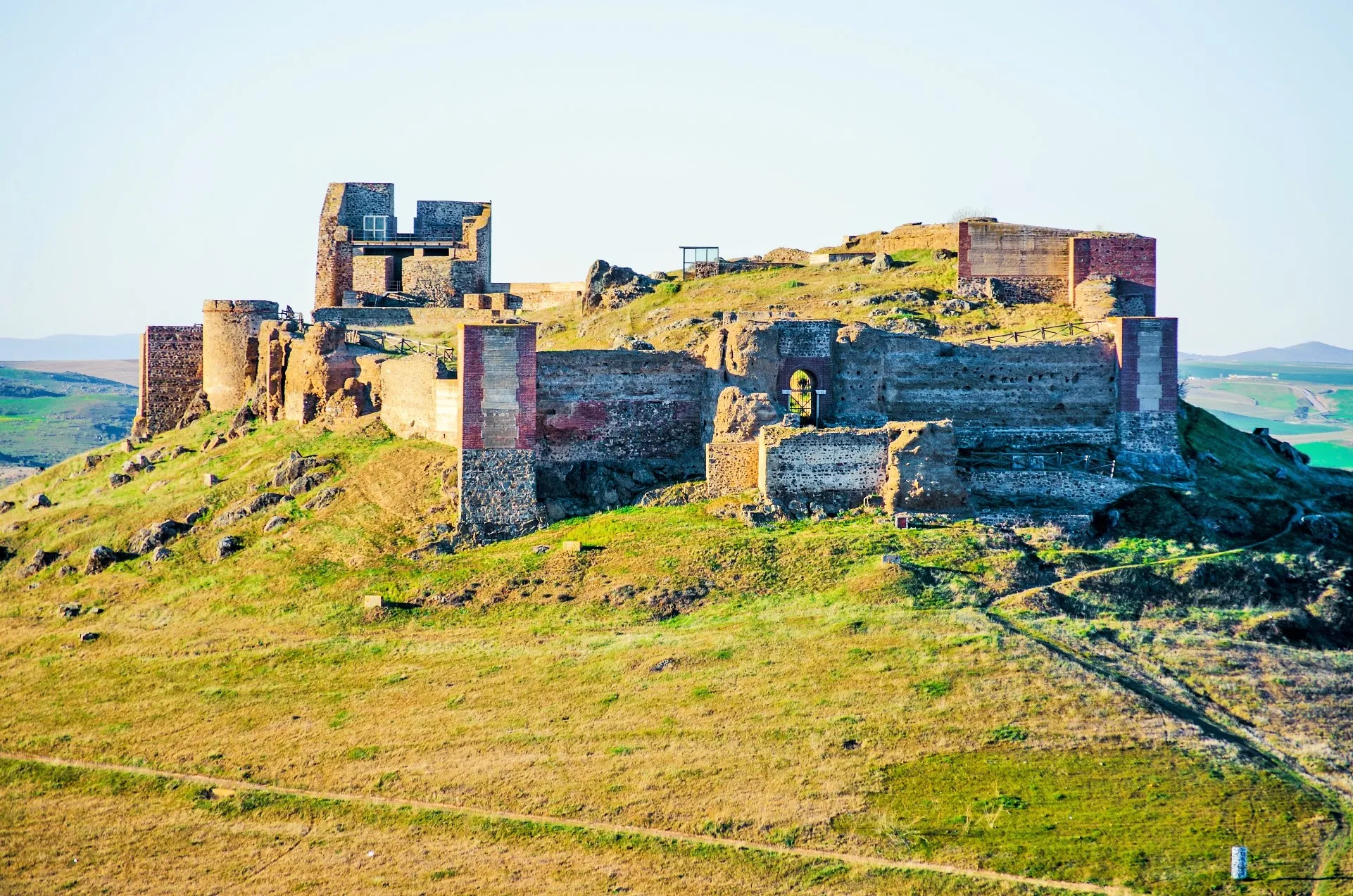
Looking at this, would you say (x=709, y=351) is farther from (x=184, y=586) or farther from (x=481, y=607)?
(x=184, y=586)

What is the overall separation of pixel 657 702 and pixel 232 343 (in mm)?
26242

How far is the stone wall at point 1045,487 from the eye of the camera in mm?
39594

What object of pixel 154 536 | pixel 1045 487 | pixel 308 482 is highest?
pixel 1045 487

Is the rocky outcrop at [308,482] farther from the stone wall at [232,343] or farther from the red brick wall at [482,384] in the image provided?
the stone wall at [232,343]

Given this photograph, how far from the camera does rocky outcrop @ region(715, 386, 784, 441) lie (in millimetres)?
39219

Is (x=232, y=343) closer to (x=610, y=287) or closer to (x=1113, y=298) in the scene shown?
(x=610, y=287)

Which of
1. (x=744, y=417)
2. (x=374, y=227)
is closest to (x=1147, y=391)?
(x=744, y=417)

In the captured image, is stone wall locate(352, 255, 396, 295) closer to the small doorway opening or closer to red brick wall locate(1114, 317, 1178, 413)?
the small doorway opening

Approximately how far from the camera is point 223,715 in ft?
104

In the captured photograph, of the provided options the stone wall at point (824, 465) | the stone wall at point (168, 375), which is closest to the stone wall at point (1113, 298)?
the stone wall at point (824, 465)

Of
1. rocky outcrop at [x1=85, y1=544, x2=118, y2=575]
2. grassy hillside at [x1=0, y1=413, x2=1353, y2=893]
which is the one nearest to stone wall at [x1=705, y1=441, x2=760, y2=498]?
grassy hillside at [x1=0, y1=413, x2=1353, y2=893]

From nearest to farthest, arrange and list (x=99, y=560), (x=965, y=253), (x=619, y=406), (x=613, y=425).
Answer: (x=99, y=560) → (x=613, y=425) → (x=619, y=406) → (x=965, y=253)

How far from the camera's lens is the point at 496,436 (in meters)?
39.0

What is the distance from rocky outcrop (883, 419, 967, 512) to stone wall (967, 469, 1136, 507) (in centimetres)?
178
